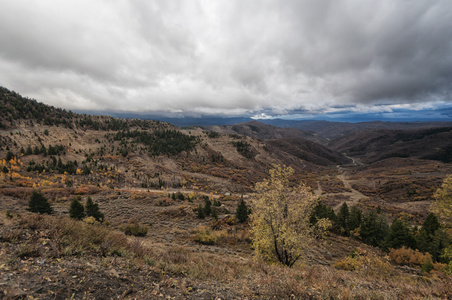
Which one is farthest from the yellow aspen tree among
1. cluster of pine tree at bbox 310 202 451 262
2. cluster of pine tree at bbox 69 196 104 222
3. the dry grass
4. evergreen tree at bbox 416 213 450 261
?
evergreen tree at bbox 416 213 450 261

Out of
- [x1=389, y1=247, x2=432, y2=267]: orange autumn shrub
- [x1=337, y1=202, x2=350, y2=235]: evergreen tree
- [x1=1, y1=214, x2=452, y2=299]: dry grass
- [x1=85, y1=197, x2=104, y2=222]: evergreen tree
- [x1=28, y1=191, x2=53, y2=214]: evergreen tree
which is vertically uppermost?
[x1=1, y1=214, x2=452, y2=299]: dry grass

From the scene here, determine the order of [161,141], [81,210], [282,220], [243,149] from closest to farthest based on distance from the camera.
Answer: [282,220]
[81,210]
[161,141]
[243,149]

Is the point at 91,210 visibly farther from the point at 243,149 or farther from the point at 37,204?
the point at 243,149

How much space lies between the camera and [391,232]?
93.4ft

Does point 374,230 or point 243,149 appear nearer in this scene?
point 374,230

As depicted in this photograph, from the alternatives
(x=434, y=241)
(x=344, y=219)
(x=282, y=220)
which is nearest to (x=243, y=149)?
(x=344, y=219)

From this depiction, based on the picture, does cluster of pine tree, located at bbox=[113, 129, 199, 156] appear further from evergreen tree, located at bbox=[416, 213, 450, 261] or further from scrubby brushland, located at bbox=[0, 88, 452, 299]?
evergreen tree, located at bbox=[416, 213, 450, 261]

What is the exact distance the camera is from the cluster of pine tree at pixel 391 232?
24984 millimetres

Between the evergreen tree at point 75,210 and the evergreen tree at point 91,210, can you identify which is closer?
the evergreen tree at point 75,210

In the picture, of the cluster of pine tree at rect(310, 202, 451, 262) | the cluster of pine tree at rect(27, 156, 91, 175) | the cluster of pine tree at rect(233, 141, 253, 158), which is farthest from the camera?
the cluster of pine tree at rect(233, 141, 253, 158)

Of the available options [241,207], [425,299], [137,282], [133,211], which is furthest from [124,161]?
[425,299]

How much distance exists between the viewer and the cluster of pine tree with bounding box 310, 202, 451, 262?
25.0 meters

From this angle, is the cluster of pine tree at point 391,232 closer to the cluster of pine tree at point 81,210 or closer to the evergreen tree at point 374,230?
the evergreen tree at point 374,230

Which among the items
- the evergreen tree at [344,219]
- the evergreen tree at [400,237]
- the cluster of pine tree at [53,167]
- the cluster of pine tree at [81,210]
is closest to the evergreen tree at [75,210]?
→ the cluster of pine tree at [81,210]
